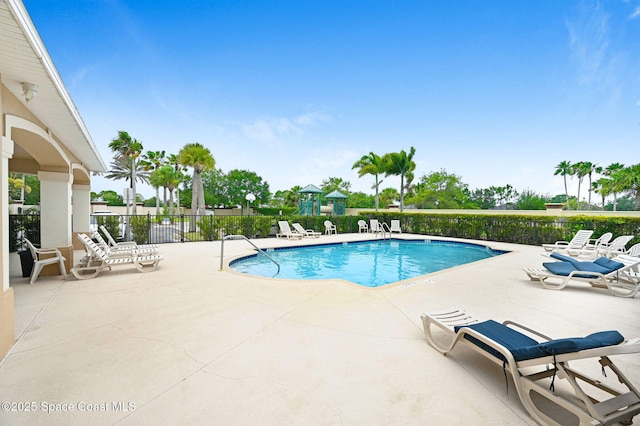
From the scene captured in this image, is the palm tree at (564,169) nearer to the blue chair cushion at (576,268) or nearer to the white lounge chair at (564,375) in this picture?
the blue chair cushion at (576,268)

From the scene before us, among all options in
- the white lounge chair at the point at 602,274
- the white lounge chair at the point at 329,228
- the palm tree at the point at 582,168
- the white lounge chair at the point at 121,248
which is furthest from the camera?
the palm tree at the point at 582,168

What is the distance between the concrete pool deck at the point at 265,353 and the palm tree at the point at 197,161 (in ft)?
49.1

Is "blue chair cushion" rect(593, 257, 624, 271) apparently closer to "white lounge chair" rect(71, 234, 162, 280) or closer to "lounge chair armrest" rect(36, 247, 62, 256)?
"white lounge chair" rect(71, 234, 162, 280)

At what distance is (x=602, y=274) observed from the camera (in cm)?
527

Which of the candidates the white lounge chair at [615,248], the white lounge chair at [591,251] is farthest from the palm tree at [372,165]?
the white lounge chair at [615,248]

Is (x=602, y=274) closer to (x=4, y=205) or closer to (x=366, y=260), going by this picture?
(x=366, y=260)

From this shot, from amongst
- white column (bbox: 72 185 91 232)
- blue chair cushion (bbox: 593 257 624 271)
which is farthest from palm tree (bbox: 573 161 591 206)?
white column (bbox: 72 185 91 232)

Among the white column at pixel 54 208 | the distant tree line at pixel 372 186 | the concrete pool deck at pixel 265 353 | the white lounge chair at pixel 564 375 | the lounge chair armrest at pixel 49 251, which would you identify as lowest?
the concrete pool deck at pixel 265 353

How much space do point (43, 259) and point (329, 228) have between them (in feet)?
41.1

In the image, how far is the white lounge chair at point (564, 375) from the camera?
186 centimetres

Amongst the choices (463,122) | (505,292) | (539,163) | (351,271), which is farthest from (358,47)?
(539,163)

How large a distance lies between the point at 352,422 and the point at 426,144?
2713cm

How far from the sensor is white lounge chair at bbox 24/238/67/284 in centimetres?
570

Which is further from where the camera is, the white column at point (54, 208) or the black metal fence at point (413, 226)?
the black metal fence at point (413, 226)
